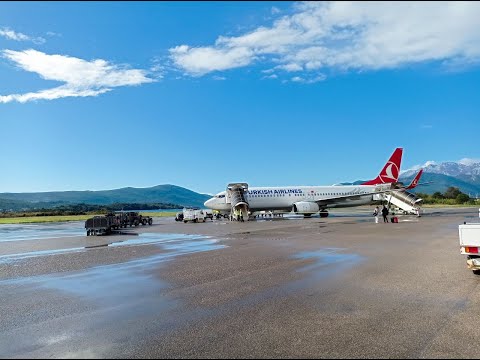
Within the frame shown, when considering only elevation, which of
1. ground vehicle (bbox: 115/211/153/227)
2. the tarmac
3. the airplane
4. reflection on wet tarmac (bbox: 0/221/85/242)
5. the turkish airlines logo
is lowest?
the tarmac

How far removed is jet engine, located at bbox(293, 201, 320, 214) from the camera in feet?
147

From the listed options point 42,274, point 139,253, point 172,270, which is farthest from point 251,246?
point 42,274

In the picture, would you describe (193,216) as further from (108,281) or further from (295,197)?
(108,281)

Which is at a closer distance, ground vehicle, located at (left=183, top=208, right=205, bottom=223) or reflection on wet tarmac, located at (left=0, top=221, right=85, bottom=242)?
reflection on wet tarmac, located at (left=0, top=221, right=85, bottom=242)

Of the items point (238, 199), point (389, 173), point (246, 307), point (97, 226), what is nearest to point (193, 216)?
point (238, 199)

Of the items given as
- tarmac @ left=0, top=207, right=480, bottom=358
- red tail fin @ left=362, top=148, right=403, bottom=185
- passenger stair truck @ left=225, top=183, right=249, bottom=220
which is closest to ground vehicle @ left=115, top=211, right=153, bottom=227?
passenger stair truck @ left=225, top=183, right=249, bottom=220

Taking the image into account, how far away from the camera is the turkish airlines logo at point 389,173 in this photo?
5525cm

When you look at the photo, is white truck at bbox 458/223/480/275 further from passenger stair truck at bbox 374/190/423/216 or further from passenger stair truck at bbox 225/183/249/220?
passenger stair truck at bbox 374/190/423/216

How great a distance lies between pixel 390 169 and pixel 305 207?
17.7 meters

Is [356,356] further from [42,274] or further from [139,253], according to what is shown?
[139,253]

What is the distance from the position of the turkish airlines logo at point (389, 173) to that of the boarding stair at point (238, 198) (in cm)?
2175

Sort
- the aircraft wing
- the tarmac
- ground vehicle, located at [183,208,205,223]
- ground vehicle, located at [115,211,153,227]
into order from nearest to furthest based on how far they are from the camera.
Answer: the tarmac < ground vehicle, located at [115,211,153,227] < ground vehicle, located at [183,208,205,223] < the aircraft wing

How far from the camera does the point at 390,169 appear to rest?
2179 inches

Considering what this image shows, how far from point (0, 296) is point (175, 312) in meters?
4.78
